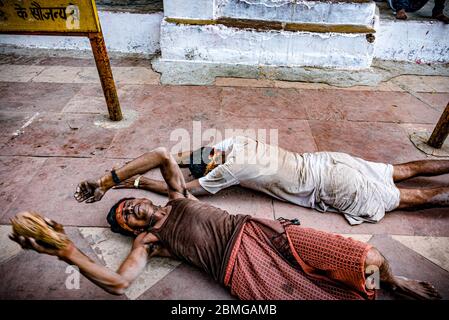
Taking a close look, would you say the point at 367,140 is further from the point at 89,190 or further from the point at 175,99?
the point at 89,190

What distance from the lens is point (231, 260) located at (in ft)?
6.19

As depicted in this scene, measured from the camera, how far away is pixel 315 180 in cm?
245

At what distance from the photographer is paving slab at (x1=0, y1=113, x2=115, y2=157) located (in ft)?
10.4

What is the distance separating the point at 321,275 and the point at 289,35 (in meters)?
4.06

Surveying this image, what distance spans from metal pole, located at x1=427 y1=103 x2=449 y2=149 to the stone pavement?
22cm

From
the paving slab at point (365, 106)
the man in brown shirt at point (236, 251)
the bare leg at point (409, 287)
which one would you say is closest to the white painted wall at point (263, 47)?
the paving slab at point (365, 106)

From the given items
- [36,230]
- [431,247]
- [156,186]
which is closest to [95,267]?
[36,230]

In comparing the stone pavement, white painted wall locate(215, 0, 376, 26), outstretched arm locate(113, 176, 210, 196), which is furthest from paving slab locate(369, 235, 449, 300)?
white painted wall locate(215, 0, 376, 26)

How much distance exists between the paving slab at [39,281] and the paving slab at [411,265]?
1.99m

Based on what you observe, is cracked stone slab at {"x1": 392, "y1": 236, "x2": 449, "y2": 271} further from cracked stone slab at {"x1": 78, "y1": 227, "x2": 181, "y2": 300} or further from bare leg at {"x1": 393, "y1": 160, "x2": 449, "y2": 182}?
cracked stone slab at {"x1": 78, "y1": 227, "x2": 181, "y2": 300}

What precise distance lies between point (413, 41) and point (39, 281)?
6.40m

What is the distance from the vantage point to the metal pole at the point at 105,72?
3.05 metres
